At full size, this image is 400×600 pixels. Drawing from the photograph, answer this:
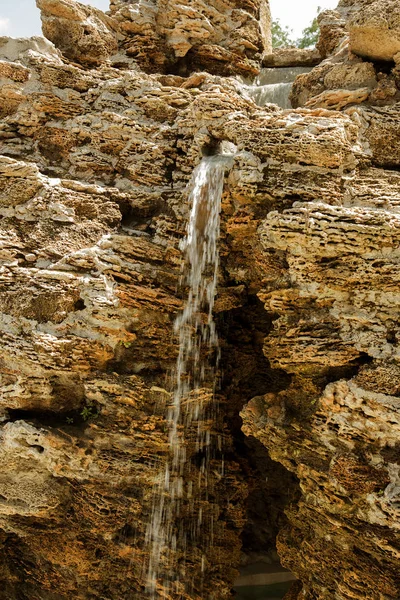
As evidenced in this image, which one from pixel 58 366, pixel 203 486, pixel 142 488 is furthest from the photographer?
pixel 203 486

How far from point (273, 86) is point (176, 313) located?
25.3ft

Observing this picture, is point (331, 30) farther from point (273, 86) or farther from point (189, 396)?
point (189, 396)

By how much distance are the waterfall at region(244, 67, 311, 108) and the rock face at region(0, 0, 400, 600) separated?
1.01 m

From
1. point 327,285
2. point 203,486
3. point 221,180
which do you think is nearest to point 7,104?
point 221,180

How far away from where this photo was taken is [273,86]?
1212 centimetres

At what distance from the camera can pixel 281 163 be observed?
7.56 m

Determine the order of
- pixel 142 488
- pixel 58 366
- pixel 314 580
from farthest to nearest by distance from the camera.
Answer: pixel 142 488 → pixel 58 366 → pixel 314 580

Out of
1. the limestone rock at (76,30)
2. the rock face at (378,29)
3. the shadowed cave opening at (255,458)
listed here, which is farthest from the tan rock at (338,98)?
the limestone rock at (76,30)

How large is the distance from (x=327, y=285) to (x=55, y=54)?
28.3ft

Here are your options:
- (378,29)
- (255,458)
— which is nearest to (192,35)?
(378,29)

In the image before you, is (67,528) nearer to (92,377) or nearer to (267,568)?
(92,377)

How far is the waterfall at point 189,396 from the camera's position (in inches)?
326

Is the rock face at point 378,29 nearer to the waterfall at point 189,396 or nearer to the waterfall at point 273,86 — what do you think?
the waterfall at point 273,86

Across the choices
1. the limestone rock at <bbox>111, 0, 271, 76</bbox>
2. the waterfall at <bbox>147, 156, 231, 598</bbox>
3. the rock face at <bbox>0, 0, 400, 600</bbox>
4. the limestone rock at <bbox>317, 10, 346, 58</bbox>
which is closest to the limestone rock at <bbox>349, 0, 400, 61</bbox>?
the rock face at <bbox>0, 0, 400, 600</bbox>
